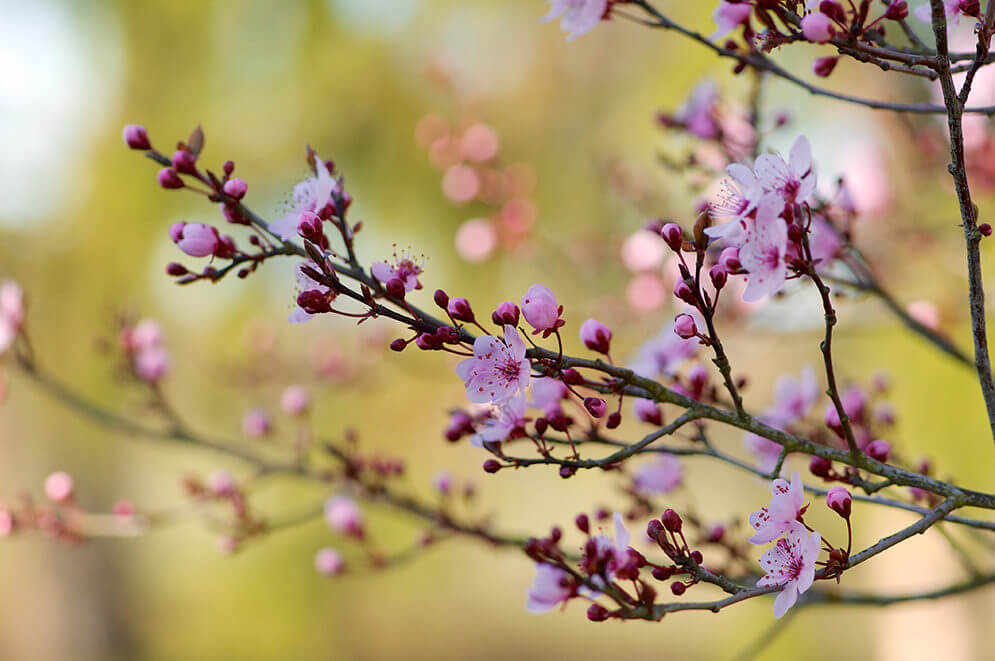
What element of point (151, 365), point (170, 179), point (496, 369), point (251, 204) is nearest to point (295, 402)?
point (151, 365)

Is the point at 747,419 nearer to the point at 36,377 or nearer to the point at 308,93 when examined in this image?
the point at 36,377

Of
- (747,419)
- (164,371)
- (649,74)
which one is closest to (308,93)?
(649,74)

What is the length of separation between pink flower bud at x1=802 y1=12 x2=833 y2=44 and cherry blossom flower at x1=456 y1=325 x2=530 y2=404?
396 mm

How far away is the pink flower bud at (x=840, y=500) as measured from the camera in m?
0.70

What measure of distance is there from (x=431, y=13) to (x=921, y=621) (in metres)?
5.15

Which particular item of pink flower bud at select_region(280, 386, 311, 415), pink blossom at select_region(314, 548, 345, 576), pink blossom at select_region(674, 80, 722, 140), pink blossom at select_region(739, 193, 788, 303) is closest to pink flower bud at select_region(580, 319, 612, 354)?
pink blossom at select_region(739, 193, 788, 303)

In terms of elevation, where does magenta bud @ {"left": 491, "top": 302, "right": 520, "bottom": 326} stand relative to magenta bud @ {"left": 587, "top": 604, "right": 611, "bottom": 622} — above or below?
above

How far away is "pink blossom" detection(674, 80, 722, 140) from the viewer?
1.39 metres

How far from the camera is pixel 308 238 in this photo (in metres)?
0.73

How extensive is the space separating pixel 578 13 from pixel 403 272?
0.42m

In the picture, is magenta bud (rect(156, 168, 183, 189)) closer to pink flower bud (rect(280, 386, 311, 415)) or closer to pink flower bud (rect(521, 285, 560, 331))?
pink flower bud (rect(521, 285, 560, 331))

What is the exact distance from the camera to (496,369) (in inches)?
30.2

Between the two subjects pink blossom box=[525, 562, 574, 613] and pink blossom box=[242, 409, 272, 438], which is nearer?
pink blossom box=[525, 562, 574, 613]

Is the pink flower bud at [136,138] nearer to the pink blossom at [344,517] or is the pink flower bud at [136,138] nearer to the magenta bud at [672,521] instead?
the magenta bud at [672,521]
